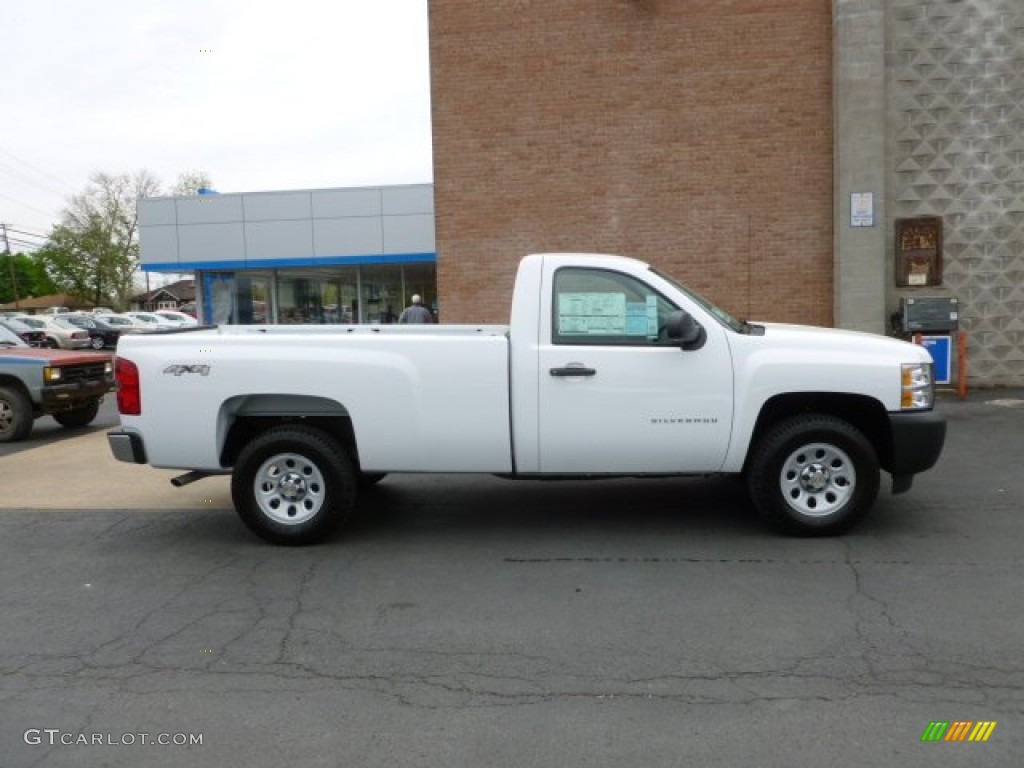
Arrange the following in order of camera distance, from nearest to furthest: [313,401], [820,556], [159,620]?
[159,620], [820,556], [313,401]

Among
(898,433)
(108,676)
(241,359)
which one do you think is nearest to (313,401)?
(241,359)

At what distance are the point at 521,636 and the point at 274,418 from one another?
2712 millimetres

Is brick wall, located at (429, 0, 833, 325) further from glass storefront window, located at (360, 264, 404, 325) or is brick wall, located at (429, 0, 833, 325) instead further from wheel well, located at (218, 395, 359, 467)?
glass storefront window, located at (360, 264, 404, 325)

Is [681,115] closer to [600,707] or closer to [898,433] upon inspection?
[898,433]

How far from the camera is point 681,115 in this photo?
561 inches

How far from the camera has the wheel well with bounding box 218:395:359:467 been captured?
6.19 m

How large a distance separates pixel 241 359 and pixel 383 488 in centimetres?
245

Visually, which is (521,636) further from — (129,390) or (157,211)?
(157,211)

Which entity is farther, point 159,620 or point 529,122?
point 529,122

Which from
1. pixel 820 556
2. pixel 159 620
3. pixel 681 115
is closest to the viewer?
pixel 159 620

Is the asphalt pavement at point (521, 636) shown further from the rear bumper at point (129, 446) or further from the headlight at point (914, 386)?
the headlight at point (914, 386)

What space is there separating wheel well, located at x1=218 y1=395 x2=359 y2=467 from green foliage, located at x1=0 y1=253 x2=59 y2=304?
4221 inches

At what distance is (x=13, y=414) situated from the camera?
1210 centimetres

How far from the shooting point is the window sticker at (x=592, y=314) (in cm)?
613
